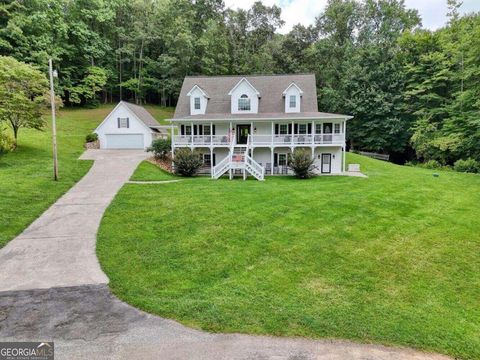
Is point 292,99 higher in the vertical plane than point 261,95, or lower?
lower

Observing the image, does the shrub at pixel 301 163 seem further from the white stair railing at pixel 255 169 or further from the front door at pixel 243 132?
the front door at pixel 243 132

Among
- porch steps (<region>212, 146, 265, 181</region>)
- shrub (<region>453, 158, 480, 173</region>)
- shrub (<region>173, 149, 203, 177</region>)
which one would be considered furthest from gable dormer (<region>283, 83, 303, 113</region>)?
shrub (<region>453, 158, 480, 173</region>)

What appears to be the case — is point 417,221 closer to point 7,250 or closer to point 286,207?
point 286,207

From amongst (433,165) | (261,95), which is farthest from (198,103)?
(433,165)

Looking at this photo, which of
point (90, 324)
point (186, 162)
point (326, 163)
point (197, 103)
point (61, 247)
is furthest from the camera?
point (197, 103)

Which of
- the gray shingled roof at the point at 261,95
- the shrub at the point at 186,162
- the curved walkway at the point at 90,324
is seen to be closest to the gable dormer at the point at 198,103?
the gray shingled roof at the point at 261,95

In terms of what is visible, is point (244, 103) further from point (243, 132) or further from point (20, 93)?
point (20, 93)
